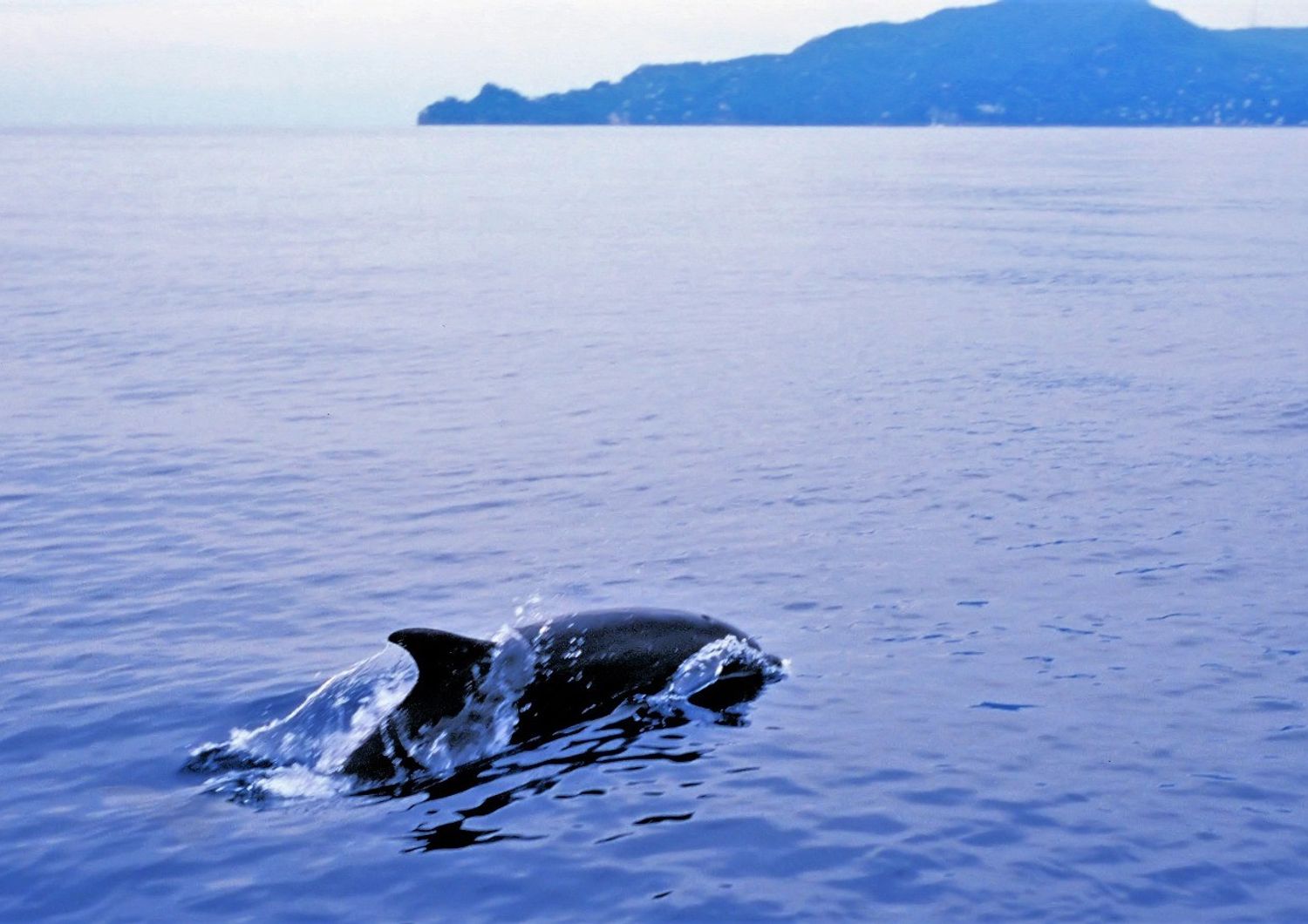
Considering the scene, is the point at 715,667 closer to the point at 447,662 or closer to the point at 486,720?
the point at 486,720

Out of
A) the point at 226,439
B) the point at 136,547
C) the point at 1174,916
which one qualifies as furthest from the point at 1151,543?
the point at 226,439

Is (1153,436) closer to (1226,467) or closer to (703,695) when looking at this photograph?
(1226,467)

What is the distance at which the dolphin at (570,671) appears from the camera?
11.3m

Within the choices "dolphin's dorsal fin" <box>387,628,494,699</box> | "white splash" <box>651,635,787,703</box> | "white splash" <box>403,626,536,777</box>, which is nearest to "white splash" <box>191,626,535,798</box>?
"white splash" <box>403,626,536,777</box>

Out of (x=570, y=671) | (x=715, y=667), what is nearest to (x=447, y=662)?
(x=570, y=671)

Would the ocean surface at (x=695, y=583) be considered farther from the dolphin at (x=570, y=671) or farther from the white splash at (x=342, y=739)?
the dolphin at (x=570, y=671)

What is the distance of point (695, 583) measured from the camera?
15.7m

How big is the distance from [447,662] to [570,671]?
3.55 feet

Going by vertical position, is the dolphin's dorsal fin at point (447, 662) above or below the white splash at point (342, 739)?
above

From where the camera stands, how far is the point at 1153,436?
2234 centimetres

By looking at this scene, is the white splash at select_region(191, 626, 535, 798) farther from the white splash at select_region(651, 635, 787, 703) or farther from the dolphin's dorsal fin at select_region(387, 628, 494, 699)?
the white splash at select_region(651, 635, 787, 703)

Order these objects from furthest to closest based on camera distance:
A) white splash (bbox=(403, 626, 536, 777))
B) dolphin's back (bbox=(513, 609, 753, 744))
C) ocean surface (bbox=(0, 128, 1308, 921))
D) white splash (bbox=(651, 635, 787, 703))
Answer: white splash (bbox=(651, 635, 787, 703)) < dolphin's back (bbox=(513, 609, 753, 744)) < white splash (bbox=(403, 626, 536, 777)) < ocean surface (bbox=(0, 128, 1308, 921))

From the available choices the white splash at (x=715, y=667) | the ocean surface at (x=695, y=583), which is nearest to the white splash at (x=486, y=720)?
the ocean surface at (x=695, y=583)

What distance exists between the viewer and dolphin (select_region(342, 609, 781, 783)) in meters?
11.3
